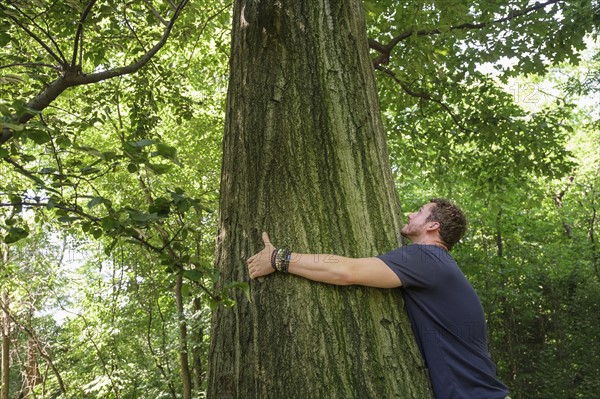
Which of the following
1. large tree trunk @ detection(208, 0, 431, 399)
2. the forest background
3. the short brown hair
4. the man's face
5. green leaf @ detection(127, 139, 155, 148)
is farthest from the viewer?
the forest background

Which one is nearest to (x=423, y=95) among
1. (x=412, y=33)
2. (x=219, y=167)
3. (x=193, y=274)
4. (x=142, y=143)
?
(x=412, y=33)

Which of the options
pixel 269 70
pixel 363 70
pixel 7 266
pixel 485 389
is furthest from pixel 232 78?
pixel 7 266

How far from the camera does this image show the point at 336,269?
2111 millimetres

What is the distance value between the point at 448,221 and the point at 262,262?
1130mm

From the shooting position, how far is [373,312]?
7.03 ft

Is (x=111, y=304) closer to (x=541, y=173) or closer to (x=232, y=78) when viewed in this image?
(x=541, y=173)

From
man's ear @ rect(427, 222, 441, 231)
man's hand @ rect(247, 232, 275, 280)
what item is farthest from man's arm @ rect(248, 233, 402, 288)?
man's ear @ rect(427, 222, 441, 231)

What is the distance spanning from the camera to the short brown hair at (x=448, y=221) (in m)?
2.78

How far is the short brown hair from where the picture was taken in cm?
278

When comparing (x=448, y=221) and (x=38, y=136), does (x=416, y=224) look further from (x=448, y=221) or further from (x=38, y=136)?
(x=38, y=136)

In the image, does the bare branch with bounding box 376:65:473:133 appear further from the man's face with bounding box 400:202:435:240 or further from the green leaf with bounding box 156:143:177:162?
the green leaf with bounding box 156:143:177:162

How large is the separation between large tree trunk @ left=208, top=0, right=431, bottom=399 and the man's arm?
1.8 inches

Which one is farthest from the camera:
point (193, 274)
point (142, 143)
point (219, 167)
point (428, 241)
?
point (219, 167)

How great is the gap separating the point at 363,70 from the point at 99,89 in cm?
509
